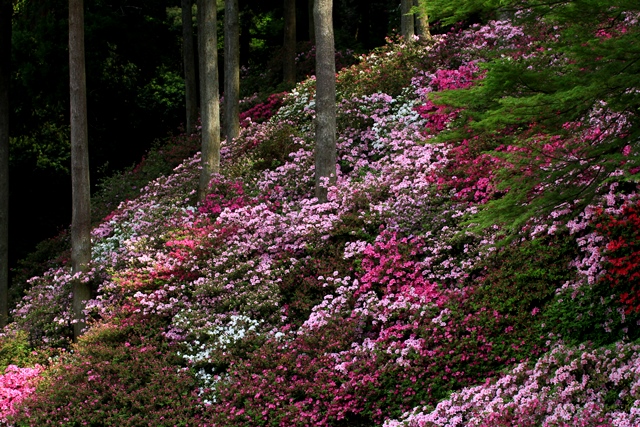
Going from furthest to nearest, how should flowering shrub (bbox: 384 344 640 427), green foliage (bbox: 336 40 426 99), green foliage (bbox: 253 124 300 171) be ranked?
green foliage (bbox: 336 40 426 99) → green foliage (bbox: 253 124 300 171) → flowering shrub (bbox: 384 344 640 427)

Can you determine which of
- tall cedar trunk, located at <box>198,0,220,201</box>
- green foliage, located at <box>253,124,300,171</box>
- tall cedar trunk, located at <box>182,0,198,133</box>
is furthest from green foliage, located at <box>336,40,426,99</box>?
tall cedar trunk, located at <box>182,0,198,133</box>

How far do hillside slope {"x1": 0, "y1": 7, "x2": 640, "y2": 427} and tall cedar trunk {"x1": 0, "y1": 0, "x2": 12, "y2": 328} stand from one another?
62 centimetres

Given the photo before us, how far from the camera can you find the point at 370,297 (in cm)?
1129

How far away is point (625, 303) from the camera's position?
8.81 metres

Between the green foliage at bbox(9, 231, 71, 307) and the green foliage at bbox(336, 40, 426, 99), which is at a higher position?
the green foliage at bbox(336, 40, 426, 99)

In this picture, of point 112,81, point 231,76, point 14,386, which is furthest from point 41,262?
point 14,386

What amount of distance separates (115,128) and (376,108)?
14099mm

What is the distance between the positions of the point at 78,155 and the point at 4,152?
9.05 ft

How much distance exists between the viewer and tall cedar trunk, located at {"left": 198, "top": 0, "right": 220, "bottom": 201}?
55.0 ft

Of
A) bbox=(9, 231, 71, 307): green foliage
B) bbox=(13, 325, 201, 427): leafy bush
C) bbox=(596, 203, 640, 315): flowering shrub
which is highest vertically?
bbox=(596, 203, 640, 315): flowering shrub

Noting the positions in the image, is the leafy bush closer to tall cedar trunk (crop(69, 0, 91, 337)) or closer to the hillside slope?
the hillside slope

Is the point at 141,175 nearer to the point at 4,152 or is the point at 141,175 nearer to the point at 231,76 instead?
the point at 231,76

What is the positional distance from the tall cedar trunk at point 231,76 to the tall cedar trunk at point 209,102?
1.56 metres

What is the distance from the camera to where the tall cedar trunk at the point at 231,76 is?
65.7 ft
